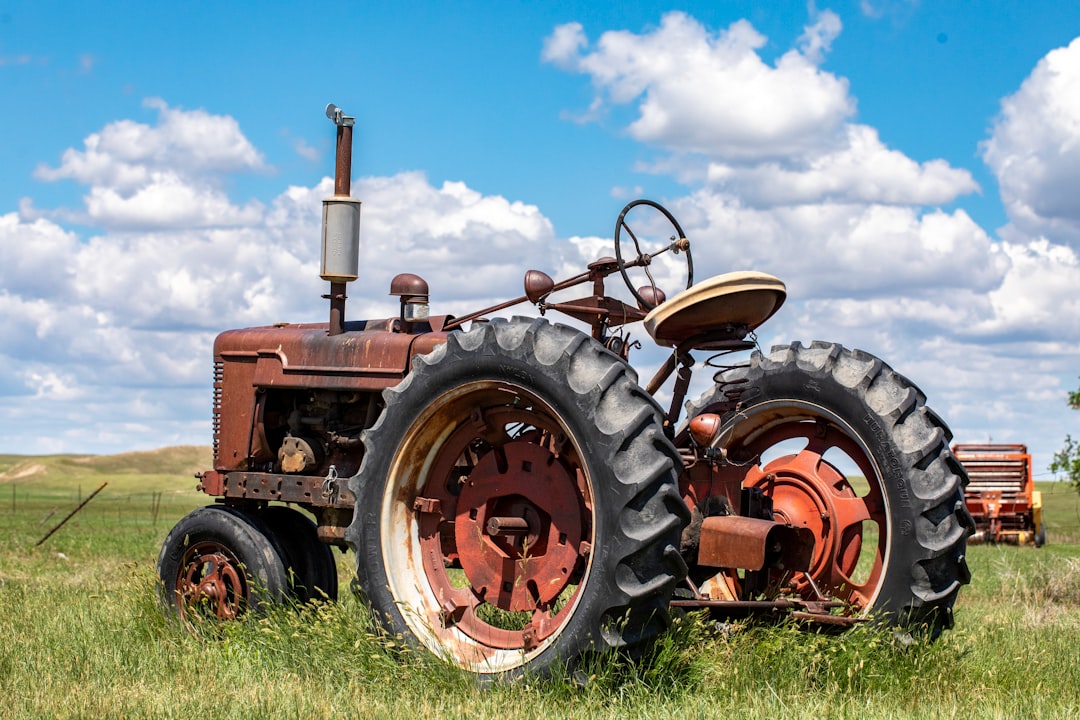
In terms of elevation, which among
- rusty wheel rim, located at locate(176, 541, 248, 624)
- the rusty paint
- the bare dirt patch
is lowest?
the bare dirt patch

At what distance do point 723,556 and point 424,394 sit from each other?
1.82 metres

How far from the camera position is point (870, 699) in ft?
18.8

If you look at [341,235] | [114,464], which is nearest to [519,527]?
[341,235]

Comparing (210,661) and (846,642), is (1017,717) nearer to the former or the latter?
(846,642)

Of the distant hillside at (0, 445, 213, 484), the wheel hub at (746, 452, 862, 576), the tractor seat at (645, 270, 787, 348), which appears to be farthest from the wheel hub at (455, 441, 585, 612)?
the distant hillside at (0, 445, 213, 484)

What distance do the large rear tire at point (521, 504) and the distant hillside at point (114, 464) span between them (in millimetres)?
64733

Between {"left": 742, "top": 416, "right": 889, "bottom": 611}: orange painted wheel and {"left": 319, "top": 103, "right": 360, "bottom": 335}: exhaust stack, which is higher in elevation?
{"left": 319, "top": 103, "right": 360, "bottom": 335}: exhaust stack

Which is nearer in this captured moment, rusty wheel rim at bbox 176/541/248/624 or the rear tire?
rusty wheel rim at bbox 176/541/248/624

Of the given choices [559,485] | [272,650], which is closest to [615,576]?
[559,485]

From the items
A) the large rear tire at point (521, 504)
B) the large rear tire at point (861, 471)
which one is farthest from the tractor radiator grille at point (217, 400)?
the large rear tire at point (861, 471)

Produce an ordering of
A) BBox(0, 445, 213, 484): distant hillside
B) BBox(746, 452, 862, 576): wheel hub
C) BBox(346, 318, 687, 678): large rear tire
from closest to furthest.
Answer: BBox(346, 318, 687, 678): large rear tire, BBox(746, 452, 862, 576): wheel hub, BBox(0, 445, 213, 484): distant hillside

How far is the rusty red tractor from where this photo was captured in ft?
18.3

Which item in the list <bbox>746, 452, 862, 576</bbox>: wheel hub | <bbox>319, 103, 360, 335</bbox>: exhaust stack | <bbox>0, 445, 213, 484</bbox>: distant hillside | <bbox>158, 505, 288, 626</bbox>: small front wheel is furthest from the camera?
<bbox>0, 445, 213, 484</bbox>: distant hillside

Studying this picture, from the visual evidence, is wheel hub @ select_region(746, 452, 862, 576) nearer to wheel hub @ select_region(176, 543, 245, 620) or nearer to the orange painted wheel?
the orange painted wheel
